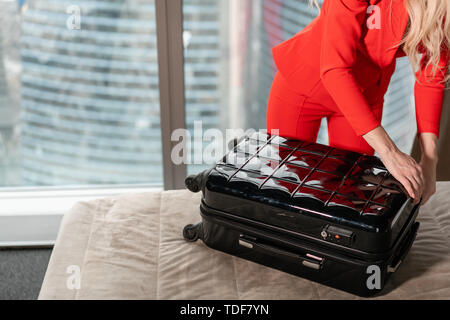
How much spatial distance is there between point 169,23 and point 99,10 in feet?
1.20

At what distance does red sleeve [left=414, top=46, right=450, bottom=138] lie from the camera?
54.7 inches

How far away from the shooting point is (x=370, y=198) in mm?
1217

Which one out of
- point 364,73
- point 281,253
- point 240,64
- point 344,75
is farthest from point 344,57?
point 240,64

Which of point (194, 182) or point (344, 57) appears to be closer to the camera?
point (344, 57)

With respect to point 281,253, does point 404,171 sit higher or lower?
higher

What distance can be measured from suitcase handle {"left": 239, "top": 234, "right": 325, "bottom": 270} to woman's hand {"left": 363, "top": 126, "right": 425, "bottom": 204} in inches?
11.3

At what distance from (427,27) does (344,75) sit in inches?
8.7

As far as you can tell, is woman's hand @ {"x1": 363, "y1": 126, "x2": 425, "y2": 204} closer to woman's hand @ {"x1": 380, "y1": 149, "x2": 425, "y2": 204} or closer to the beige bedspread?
woman's hand @ {"x1": 380, "y1": 149, "x2": 425, "y2": 204}

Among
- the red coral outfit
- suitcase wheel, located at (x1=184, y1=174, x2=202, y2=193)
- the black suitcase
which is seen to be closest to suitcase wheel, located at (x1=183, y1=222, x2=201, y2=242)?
the black suitcase

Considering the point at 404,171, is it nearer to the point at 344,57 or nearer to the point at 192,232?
the point at 344,57

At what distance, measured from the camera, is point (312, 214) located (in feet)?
3.91
